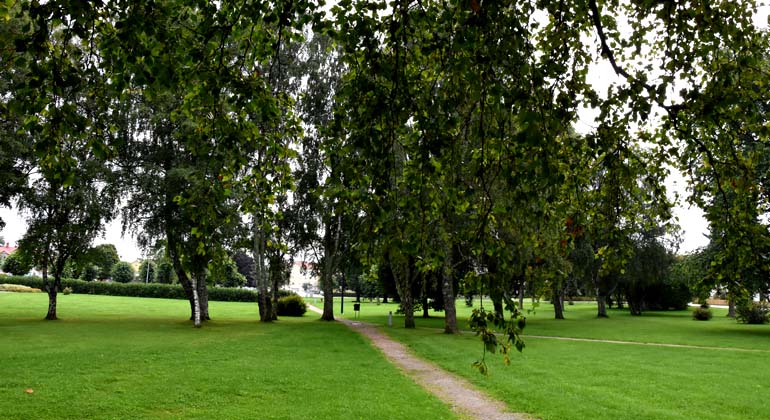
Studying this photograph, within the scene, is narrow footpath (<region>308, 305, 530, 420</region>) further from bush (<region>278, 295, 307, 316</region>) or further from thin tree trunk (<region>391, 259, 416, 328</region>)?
bush (<region>278, 295, 307, 316</region>)

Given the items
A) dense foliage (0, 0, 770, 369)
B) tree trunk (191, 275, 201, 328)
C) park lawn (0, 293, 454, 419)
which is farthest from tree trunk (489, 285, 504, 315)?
tree trunk (191, 275, 201, 328)

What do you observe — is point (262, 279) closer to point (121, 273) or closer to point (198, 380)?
point (198, 380)

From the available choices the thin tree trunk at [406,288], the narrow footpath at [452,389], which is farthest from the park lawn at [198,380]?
the thin tree trunk at [406,288]

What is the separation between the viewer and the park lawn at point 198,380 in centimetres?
845

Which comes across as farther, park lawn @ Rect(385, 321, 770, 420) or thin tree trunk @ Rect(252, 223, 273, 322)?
thin tree trunk @ Rect(252, 223, 273, 322)

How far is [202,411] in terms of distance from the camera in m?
8.45

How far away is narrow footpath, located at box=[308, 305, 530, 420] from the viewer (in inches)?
343

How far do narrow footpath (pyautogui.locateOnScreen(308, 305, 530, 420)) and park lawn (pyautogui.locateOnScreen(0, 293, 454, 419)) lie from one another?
1.15ft

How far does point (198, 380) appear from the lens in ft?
35.7

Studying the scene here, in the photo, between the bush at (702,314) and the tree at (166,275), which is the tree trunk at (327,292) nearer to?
the bush at (702,314)

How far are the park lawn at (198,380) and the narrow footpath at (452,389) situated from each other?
352mm

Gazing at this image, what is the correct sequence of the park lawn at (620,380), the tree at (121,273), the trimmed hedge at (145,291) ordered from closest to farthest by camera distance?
the park lawn at (620,380)
the trimmed hedge at (145,291)
the tree at (121,273)

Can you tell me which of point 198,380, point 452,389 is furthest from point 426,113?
point 198,380

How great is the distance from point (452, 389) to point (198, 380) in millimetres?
5272
